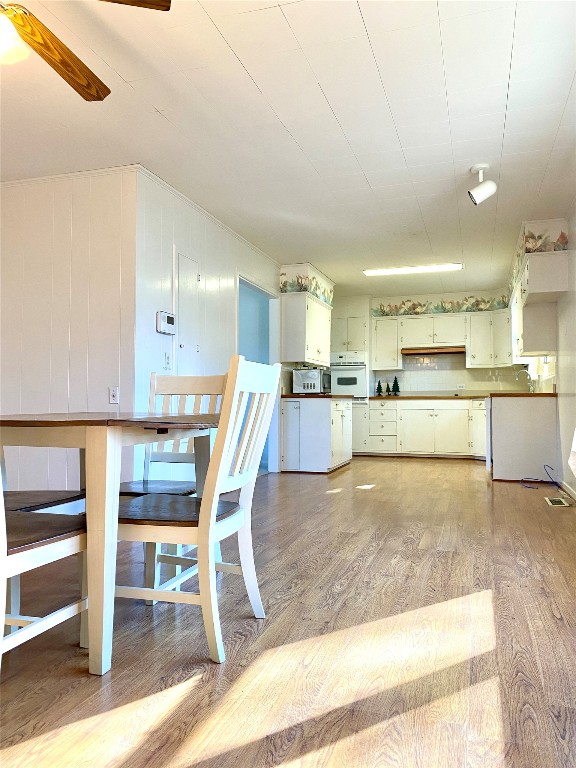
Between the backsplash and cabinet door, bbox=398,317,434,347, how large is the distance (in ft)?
1.39

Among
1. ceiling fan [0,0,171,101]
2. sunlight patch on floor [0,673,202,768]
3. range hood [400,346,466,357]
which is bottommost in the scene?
sunlight patch on floor [0,673,202,768]

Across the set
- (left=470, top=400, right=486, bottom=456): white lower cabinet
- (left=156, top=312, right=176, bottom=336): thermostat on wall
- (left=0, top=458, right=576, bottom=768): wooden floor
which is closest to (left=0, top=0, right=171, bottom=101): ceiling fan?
(left=156, top=312, right=176, bottom=336): thermostat on wall

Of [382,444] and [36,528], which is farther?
[382,444]

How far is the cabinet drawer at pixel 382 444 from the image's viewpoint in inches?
341

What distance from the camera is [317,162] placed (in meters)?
3.94

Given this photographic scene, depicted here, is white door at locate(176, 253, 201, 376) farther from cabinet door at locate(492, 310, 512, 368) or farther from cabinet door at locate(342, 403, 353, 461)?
cabinet door at locate(492, 310, 512, 368)

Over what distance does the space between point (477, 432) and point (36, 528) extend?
7487 mm

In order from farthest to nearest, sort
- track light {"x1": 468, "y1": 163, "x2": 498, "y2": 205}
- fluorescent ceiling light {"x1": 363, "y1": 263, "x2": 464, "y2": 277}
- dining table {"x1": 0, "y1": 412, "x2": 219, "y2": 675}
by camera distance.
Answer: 1. fluorescent ceiling light {"x1": 363, "y1": 263, "x2": 464, "y2": 277}
2. track light {"x1": 468, "y1": 163, "x2": 498, "y2": 205}
3. dining table {"x1": 0, "y1": 412, "x2": 219, "y2": 675}

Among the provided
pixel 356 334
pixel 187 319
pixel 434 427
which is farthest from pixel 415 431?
pixel 187 319

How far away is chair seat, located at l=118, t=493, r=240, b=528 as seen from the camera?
1.74m

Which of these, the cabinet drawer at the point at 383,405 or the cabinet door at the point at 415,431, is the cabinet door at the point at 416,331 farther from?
the cabinet door at the point at 415,431

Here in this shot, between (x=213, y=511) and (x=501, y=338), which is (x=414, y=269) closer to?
(x=501, y=338)

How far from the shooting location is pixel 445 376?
9156 mm

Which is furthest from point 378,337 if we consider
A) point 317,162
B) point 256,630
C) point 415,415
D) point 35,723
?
point 35,723
